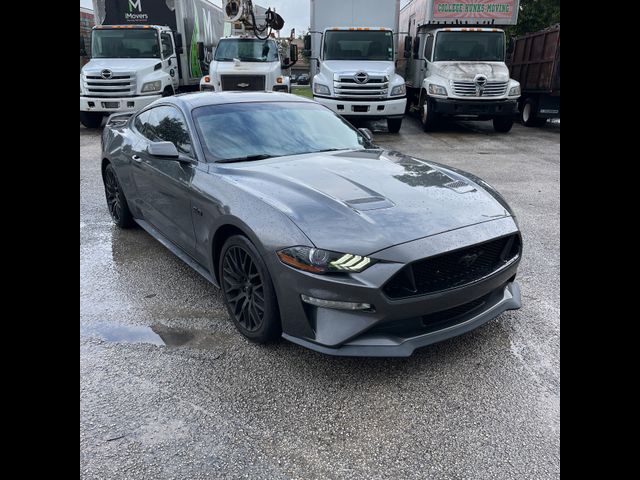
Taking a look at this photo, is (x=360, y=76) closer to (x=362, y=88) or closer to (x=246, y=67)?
(x=362, y=88)

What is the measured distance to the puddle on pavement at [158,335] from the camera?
313 cm

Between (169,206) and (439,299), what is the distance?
2.39 metres

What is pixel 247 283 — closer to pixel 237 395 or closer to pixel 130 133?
pixel 237 395

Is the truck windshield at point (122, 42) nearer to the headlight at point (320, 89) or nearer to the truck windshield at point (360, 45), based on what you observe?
the headlight at point (320, 89)

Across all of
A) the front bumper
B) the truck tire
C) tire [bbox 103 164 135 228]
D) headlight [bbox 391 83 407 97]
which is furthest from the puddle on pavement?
the truck tire

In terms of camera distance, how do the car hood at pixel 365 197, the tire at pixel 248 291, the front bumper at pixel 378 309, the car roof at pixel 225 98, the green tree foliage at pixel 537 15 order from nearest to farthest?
the front bumper at pixel 378 309
the car hood at pixel 365 197
the tire at pixel 248 291
the car roof at pixel 225 98
the green tree foliage at pixel 537 15

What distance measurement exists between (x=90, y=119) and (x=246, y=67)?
15.5 ft

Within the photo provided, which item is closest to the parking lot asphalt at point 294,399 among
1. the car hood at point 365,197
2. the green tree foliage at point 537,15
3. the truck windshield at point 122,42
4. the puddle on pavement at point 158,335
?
the puddle on pavement at point 158,335

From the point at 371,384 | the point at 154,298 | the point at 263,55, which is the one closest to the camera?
the point at 371,384

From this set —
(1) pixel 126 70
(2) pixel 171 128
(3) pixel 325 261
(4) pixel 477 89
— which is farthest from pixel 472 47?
(3) pixel 325 261

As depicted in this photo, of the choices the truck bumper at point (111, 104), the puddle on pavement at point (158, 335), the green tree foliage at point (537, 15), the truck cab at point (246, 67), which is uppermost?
the green tree foliage at point (537, 15)

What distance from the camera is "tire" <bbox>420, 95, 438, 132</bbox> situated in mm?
13023
